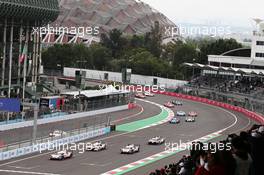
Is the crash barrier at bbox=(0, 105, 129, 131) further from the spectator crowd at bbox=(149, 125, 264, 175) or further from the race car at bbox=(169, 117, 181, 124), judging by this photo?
the spectator crowd at bbox=(149, 125, 264, 175)

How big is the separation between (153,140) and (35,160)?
12.5m

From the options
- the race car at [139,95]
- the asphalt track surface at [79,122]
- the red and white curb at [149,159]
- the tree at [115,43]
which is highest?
the tree at [115,43]

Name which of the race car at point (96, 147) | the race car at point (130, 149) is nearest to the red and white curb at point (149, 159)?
the race car at point (130, 149)

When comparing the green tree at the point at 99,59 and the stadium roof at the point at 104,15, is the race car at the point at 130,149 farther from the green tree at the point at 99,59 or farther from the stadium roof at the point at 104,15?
the stadium roof at the point at 104,15

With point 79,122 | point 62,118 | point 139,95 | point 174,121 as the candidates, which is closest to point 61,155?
point 79,122

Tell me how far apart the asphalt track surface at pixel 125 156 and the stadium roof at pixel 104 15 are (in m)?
96.1

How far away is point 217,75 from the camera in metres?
89.6

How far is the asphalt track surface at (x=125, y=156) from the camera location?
34375 mm

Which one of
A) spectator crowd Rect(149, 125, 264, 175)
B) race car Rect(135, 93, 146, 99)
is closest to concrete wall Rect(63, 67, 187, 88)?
race car Rect(135, 93, 146, 99)

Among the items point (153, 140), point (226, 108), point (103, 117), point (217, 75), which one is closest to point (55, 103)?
point (103, 117)

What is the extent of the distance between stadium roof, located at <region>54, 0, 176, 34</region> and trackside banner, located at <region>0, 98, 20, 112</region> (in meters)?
120

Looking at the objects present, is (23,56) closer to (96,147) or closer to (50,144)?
(50,144)

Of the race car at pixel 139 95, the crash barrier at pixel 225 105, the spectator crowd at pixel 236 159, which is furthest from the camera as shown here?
the race car at pixel 139 95

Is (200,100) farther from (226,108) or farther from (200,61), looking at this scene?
(200,61)
